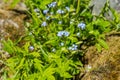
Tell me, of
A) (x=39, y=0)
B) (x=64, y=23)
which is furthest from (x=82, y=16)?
(x=39, y=0)

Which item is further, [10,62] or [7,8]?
[7,8]

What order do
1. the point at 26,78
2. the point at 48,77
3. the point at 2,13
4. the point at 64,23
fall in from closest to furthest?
1. the point at 48,77
2. the point at 26,78
3. the point at 64,23
4. the point at 2,13

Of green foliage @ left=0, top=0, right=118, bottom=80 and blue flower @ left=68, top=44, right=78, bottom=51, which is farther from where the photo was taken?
blue flower @ left=68, top=44, right=78, bottom=51

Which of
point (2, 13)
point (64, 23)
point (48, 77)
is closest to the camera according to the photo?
point (48, 77)

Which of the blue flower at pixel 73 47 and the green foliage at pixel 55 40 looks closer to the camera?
the green foliage at pixel 55 40

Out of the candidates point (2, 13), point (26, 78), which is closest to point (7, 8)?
point (2, 13)

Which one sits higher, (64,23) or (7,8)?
(7,8)

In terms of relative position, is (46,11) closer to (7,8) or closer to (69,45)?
(69,45)

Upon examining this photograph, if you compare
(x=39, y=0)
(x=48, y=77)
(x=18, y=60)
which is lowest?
(x=48, y=77)
